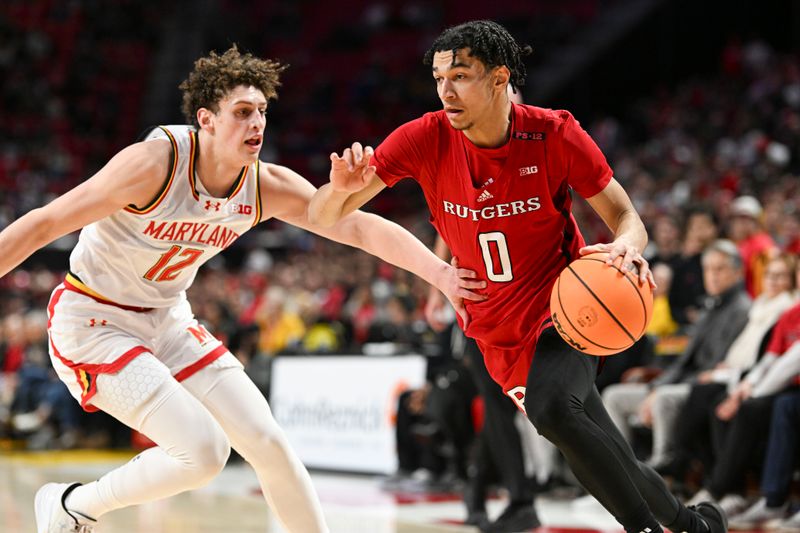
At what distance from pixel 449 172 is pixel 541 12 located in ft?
60.4

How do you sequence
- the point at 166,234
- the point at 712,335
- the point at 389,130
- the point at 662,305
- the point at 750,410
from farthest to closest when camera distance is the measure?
1. the point at 389,130
2. the point at 662,305
3. the point at 712,335
4. the point at 750,410
5. the point at 166,234

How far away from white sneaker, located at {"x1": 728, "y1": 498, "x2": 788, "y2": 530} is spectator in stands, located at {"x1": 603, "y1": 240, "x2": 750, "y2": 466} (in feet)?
2.41

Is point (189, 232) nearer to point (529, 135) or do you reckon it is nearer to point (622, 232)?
point (529, 135)

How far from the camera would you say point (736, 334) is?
7.04 metres

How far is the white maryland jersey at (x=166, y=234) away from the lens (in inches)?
160

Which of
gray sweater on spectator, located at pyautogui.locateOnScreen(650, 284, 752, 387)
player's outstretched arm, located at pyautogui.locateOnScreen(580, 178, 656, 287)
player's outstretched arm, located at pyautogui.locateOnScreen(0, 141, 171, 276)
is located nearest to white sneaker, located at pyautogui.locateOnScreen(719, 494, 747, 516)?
gray sweater on spectator, located at pyautogui.locateOnScreen(650, 284, 752, 387)

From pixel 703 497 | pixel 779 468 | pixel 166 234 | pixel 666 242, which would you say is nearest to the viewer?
pixel 166 234

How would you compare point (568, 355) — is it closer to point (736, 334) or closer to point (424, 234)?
point (736, 334)

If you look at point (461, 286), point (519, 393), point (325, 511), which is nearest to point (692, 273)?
point (325, 511)

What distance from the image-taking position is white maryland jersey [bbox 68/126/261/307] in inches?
160

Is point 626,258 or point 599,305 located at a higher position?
point 626,258

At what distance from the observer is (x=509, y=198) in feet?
12.4

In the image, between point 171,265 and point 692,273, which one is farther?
point 692,273

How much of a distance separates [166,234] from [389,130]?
650 inches
